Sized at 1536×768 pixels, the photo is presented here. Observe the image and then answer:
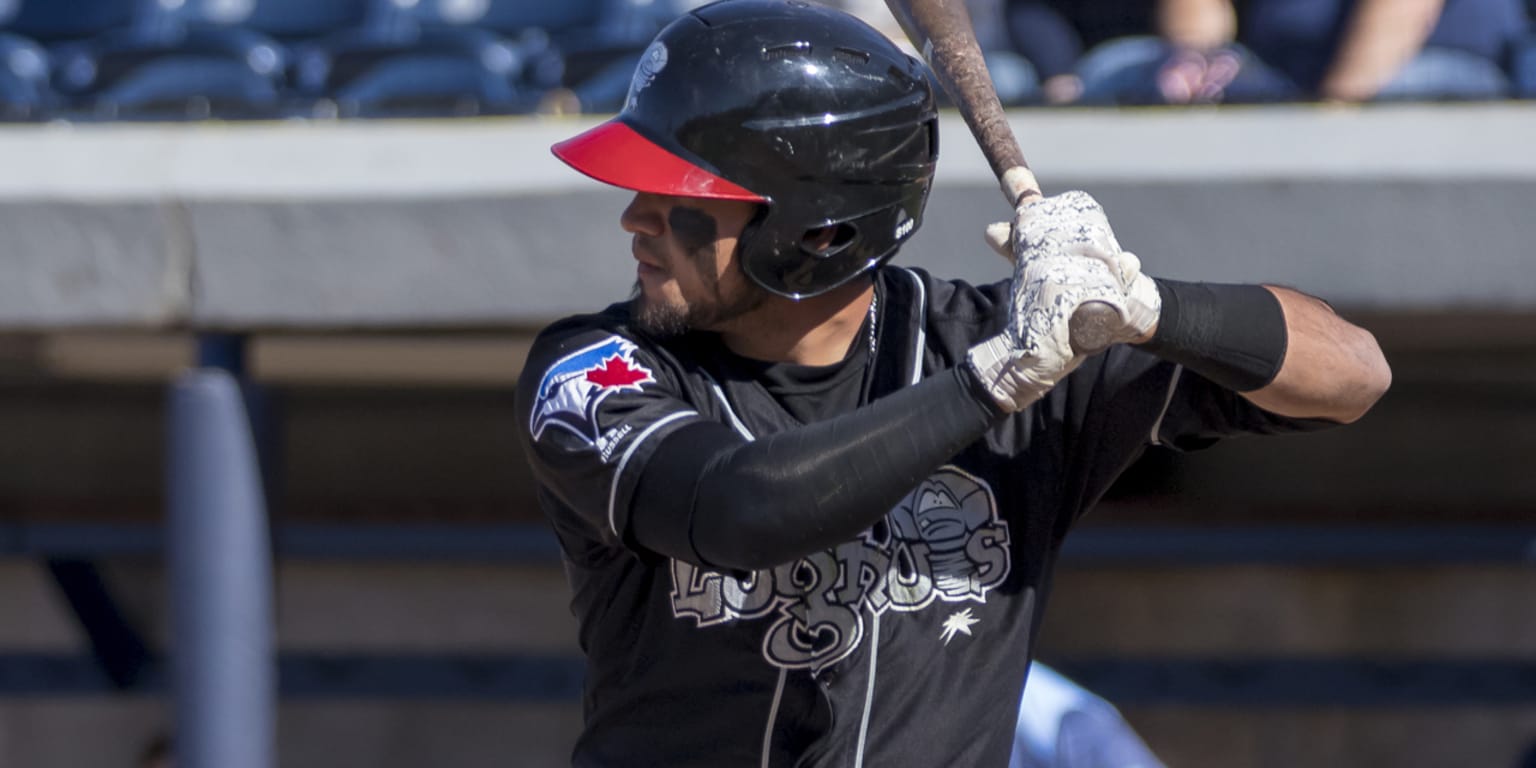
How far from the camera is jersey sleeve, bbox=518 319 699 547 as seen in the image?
1350mm

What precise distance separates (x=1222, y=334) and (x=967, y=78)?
0.40m

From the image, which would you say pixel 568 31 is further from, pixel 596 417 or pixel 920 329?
pixel 596 417

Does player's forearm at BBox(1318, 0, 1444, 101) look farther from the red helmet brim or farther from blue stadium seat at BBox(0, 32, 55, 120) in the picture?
blue stadium seat at BBox(0, 32, 55, 120)

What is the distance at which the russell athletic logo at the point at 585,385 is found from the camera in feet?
4.55

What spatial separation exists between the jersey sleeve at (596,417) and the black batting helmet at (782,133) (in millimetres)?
144

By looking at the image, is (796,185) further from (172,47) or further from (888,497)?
(172,47)

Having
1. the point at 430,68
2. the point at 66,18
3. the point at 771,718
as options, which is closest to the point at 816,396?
the point at 771,718

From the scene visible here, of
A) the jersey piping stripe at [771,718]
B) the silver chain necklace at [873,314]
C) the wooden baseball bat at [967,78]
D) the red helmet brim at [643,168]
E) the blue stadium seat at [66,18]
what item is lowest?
the blue stadium seat at [66,18]

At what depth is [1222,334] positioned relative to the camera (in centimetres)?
138

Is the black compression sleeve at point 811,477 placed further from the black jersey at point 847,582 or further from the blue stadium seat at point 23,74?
the blue stadium seat at point 23,74

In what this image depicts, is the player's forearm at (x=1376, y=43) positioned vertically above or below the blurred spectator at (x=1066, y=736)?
above

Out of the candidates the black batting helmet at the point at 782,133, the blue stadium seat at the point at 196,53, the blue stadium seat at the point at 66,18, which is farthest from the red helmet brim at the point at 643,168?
the blue stadium seat at the point at 66,18

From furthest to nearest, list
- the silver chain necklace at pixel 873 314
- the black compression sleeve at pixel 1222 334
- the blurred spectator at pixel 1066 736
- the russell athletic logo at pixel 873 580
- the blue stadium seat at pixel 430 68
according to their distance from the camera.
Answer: the blue stadium seat at pixel 430 68 < the blurred spectator at pixel 1066 736 < the silver chain necklace at pixel 873 314 < the russell athletic logo at pixel 873 580 < the black compression sleeve at pixel 1222 334

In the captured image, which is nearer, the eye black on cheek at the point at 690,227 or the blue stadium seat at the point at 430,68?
the eye black on cheek at the point at 690,227
